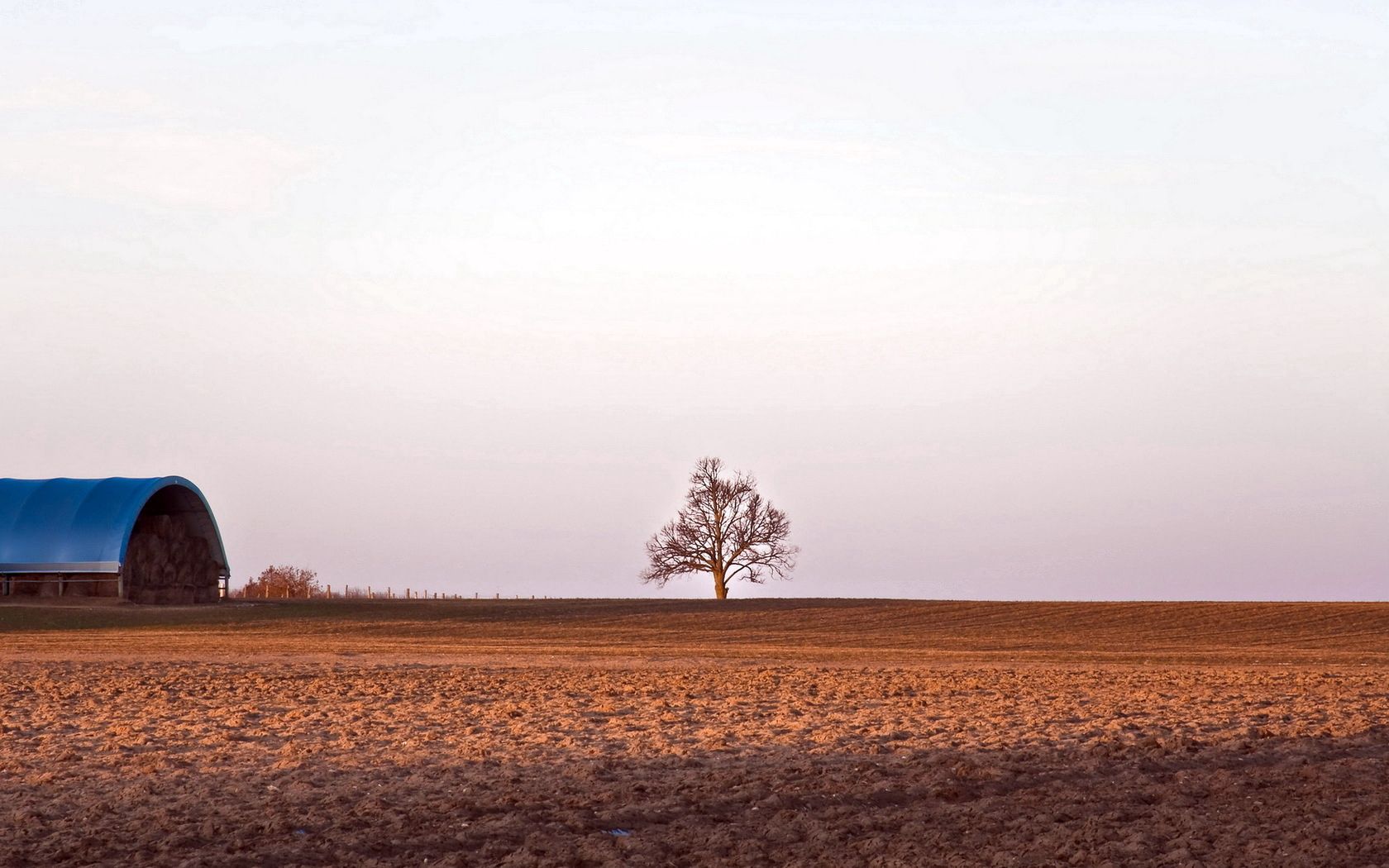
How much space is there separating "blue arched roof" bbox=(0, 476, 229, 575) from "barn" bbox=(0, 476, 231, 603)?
Result: 29mm

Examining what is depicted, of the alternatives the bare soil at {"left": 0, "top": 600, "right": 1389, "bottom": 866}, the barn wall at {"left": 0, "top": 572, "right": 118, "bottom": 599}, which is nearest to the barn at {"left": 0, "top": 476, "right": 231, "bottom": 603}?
the barn wall at {"left": 0, "top": 572, "right": 118, "bottom": 599}

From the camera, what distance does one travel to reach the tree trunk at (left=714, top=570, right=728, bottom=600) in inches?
2724

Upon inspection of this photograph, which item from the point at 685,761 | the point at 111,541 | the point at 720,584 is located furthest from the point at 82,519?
the point at 685,761

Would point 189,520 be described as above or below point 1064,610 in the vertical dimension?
above

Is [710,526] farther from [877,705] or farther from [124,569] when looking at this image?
[877,705]

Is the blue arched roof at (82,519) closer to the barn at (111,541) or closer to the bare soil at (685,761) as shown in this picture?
the barn at (111,541)

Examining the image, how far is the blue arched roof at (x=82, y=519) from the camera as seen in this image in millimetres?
49250

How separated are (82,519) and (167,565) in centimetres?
344

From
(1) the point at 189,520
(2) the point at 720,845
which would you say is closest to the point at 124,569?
(1) the point at 189,520

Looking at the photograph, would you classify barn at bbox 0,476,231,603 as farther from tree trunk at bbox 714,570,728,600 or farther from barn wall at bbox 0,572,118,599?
tree trunk at bbox 714,570,728,600

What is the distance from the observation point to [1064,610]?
52312mm

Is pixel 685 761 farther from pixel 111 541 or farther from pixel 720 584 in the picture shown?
pixel 720 584

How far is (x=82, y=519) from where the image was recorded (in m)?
50.1

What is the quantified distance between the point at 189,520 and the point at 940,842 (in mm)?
47748
